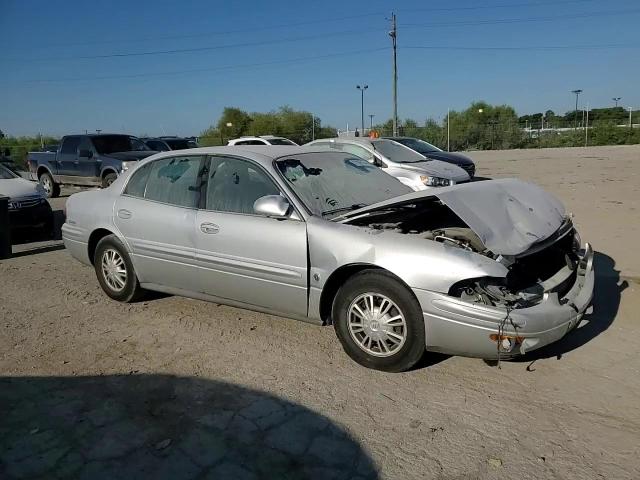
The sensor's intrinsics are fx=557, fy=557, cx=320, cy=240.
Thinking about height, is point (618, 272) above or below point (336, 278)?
below

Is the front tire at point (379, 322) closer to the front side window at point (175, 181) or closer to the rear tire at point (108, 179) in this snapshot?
the front side window at point (175, 181)

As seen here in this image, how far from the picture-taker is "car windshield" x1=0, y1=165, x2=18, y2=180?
9774 mm

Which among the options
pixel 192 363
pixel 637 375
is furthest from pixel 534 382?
pixel 192 363

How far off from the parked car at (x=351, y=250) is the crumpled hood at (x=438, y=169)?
6817mm

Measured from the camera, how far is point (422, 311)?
361cm

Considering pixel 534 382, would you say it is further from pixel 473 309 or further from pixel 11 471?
pixel 11 471

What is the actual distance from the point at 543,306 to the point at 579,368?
0.67m

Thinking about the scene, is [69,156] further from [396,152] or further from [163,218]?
[163,218]

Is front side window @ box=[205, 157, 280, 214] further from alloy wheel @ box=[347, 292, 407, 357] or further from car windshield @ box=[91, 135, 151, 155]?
car windshield @ box=[91, 135, 151, 155]

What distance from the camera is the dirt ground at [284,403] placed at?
9.43 feet

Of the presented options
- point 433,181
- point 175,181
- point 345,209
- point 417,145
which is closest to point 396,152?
point 433,181

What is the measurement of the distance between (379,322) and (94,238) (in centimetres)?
336

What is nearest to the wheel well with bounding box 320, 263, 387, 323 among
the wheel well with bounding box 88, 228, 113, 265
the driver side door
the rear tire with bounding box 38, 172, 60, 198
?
the driver side door

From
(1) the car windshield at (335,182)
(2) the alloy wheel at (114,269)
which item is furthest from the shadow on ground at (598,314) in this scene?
(2) the alloy wheel at (114,269)
